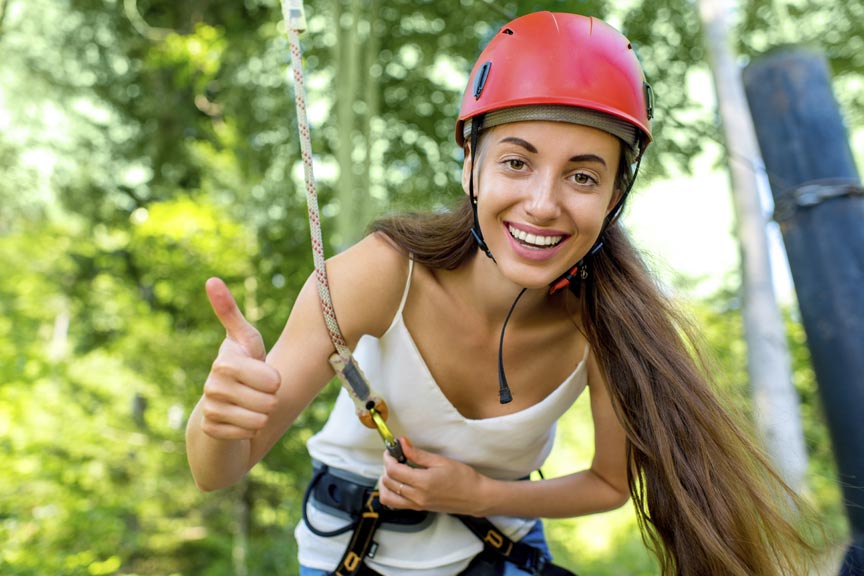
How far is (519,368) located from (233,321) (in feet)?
3.07

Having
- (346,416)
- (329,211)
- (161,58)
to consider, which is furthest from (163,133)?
(346,416)

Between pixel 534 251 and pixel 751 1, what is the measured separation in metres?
6.53

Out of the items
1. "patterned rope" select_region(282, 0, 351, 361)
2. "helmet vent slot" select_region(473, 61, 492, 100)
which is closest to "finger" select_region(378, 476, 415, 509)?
"patterned rope" select_region(282, 0, 351, 361)

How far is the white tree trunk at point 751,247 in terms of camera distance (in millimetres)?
4590

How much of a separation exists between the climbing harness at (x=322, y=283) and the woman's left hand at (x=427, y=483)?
0.11 feet

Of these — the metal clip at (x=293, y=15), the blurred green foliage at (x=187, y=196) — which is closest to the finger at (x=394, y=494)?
the metal clip at (x=293, y=15)

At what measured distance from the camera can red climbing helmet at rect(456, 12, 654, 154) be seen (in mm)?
1691

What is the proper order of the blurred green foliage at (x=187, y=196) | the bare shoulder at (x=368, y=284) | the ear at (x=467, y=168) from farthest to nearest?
the blurred green foliage at (x=187, y=196)
the ear at (x=467, y=168)
the bare shoulder at (x=368, y=284)

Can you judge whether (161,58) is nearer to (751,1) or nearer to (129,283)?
(129,283)

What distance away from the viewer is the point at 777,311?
15.9ft

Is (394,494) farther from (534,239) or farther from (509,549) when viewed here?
(534,239)

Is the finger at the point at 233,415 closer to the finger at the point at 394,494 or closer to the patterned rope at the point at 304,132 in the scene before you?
the patterned rope at the point at 304,132

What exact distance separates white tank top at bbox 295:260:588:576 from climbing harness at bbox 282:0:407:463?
7.1 inches

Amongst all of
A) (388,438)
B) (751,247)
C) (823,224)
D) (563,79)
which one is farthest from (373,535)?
(751,247)
